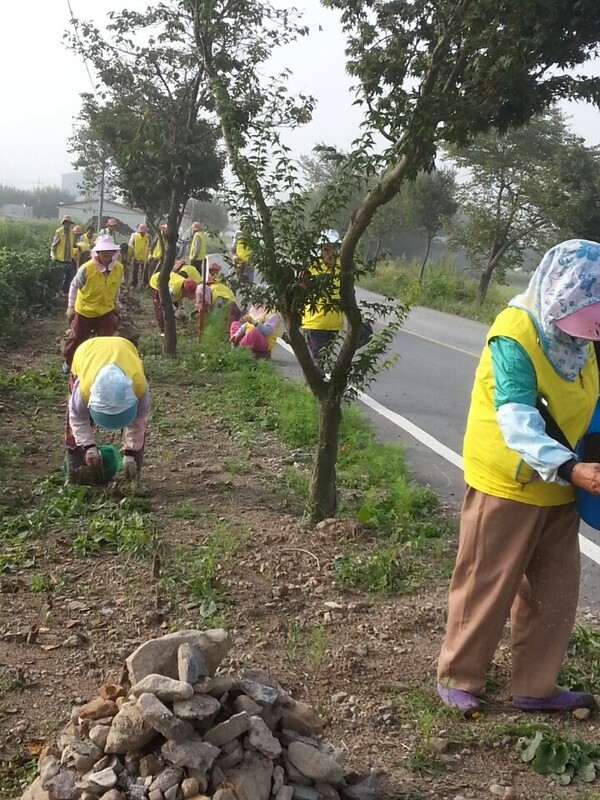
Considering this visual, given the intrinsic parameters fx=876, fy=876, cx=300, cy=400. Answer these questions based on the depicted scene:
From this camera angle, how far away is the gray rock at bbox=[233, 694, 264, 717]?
270 cm

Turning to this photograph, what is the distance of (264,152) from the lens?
5160 mm

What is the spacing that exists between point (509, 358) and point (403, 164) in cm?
213

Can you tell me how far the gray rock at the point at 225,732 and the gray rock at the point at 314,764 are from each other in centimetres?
20

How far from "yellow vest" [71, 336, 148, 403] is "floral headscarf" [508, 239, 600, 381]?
296cm

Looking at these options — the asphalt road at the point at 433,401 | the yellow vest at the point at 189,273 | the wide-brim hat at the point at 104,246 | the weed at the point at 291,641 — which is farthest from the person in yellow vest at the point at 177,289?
the weed at the point at 291,641

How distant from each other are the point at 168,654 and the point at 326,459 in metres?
2.49

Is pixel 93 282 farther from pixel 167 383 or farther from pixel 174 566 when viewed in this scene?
pixel 174 566

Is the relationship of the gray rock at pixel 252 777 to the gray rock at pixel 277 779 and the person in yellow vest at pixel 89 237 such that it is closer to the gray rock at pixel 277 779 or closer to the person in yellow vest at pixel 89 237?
the gray rock at pixel 277 779

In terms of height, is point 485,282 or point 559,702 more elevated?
point 485,282

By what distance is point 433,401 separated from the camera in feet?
32.6

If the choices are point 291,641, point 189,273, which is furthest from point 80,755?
point 189,273

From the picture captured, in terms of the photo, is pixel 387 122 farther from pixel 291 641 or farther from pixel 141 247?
pixel 141 247

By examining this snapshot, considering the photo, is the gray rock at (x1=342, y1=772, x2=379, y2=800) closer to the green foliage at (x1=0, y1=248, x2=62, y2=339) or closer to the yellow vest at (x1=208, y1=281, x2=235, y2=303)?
the green foliage at (x1=0, y1=248, x2=62, y2=339)

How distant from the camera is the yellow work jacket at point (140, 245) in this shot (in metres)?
21.4
